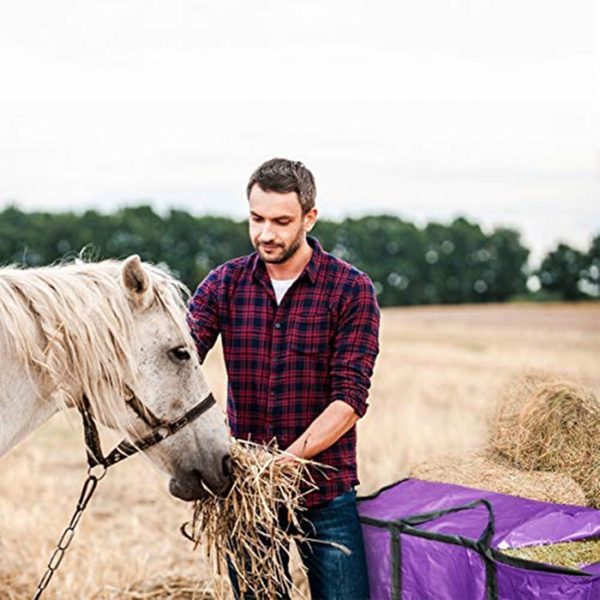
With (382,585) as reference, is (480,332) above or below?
below

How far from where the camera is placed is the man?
366 centimetres

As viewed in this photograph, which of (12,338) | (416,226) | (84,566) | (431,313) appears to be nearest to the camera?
(12,338)

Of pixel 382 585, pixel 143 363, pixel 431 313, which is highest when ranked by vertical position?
pixel 143 363

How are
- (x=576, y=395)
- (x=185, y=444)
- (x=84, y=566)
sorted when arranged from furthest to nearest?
1. (x=84, y=566)
2. (x=576, y=395)
3. (x=185, y=444)

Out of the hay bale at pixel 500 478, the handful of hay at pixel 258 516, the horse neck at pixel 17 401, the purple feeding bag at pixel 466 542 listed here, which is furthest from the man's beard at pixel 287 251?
the hay bale at pixel 500 478

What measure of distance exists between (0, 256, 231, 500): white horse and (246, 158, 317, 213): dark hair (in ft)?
1.87

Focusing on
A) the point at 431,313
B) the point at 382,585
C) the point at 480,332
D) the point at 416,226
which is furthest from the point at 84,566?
the point at 416,226

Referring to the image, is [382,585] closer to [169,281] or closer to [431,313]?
[169,281]

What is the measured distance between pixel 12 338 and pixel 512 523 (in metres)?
2.09

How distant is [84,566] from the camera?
6.29m

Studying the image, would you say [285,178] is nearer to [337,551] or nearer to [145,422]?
[145,422]

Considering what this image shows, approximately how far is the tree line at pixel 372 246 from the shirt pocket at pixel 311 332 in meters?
51.9

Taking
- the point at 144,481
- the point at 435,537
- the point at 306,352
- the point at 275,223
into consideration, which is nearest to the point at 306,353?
the point at 306,352

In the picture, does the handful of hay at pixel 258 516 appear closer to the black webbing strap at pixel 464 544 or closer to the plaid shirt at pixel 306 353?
the plaid shirt at pixel 306 353
